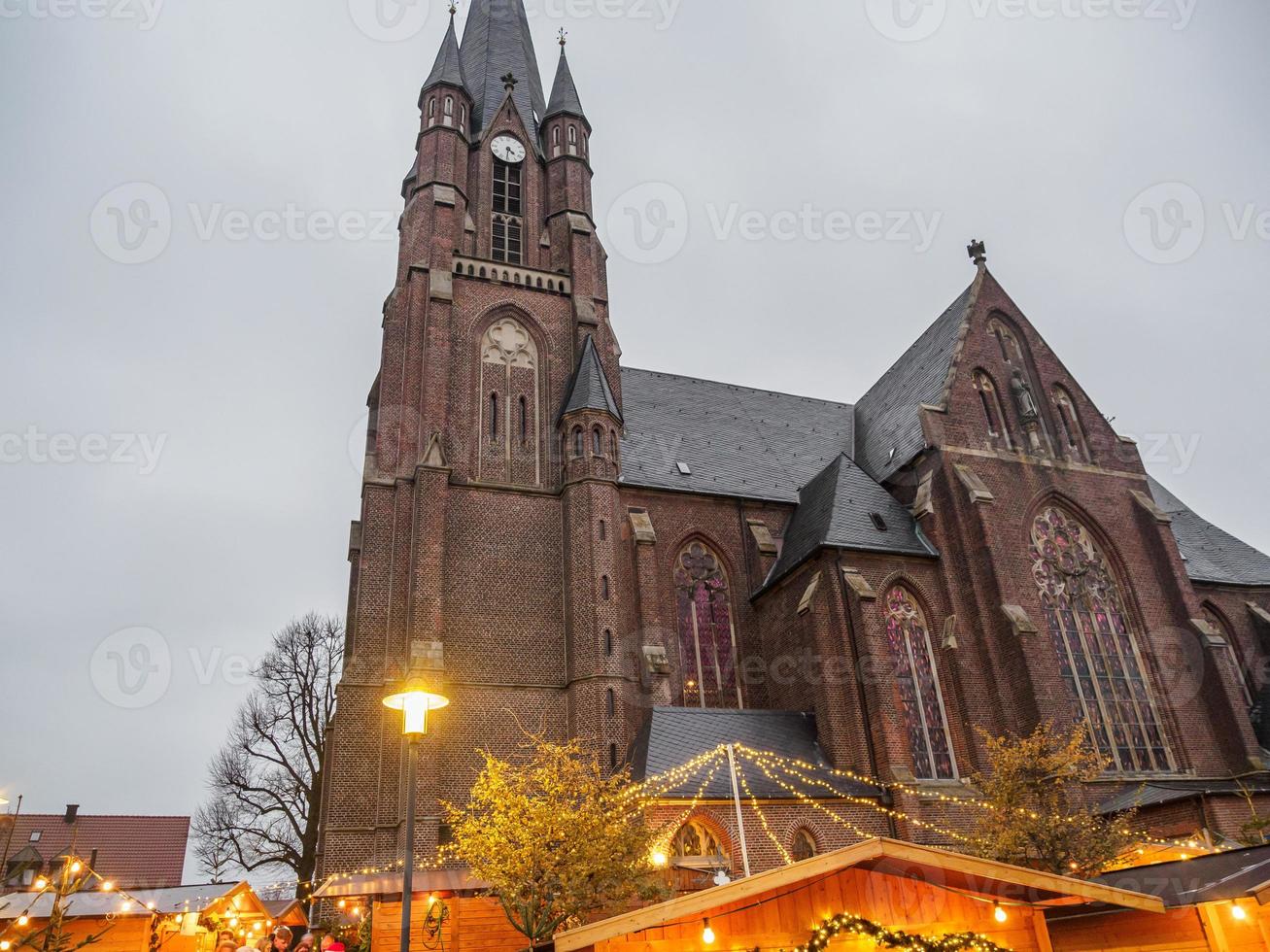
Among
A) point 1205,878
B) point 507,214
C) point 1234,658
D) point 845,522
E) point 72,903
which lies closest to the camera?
point 1205,878

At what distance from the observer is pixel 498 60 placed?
37.3 meters

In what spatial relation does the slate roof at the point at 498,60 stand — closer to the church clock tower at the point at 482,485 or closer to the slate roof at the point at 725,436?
the church clock tower at the point at 482,485

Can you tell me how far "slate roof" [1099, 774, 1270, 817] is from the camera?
22531 mm

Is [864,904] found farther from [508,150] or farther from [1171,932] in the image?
[508,150]

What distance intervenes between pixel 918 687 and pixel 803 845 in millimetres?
6192

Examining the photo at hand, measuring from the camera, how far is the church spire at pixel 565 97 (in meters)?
35.5

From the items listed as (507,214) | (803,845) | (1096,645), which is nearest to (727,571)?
(803,845)

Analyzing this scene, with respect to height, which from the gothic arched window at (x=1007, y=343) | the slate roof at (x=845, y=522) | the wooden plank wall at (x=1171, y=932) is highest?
the gothic arched window at (x=1007, y=343)

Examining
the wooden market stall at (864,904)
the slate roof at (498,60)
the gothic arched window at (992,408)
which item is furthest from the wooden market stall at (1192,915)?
the slate roof at (498,60)

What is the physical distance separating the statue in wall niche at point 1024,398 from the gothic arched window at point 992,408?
59cm

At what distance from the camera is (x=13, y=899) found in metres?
31.9

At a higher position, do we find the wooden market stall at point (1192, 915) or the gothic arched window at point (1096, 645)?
the gothic arched window at point (1096, 645)

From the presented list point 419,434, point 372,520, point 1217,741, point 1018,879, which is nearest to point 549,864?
point 1018,879

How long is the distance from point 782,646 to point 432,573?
1056 cm
